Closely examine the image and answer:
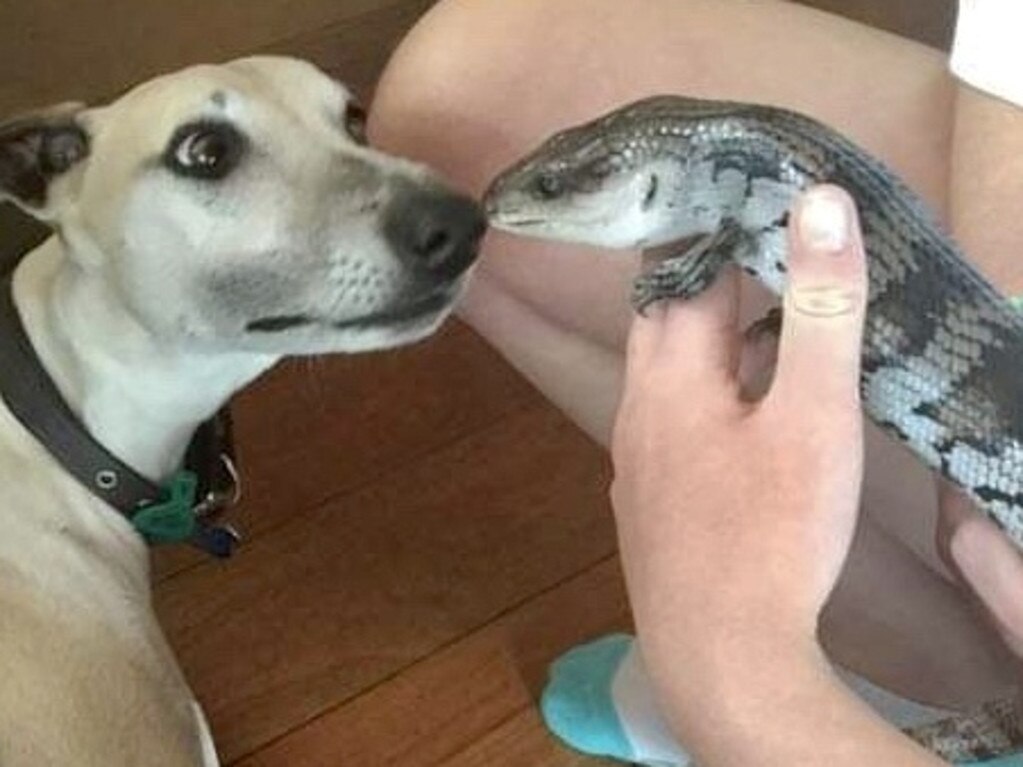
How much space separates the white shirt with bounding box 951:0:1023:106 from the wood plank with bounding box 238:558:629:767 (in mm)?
632

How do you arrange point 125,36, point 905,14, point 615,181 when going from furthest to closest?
point 905,14, point 125,36, point 615,181

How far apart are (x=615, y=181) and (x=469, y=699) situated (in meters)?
0.70

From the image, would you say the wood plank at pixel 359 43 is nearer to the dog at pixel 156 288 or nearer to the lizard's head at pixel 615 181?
the dog at pixel 156 288

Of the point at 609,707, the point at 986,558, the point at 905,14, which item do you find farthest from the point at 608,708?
the point at 905,14

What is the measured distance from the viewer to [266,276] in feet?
3.78

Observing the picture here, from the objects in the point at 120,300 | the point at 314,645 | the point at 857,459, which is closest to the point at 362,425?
the point at 314,645

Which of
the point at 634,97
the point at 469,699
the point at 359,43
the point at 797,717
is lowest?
the point at 469,699

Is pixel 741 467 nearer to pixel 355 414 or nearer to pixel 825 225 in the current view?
pixel 825 225

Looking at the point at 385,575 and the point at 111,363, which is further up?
the point at 111,363

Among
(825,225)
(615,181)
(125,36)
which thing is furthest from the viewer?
(125,36)

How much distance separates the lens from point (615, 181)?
90 cm

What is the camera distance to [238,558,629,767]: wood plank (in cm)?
146

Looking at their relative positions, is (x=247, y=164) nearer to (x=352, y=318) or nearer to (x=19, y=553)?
(x=352, y=318)

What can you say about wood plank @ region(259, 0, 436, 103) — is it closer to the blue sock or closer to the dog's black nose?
the blue sock
